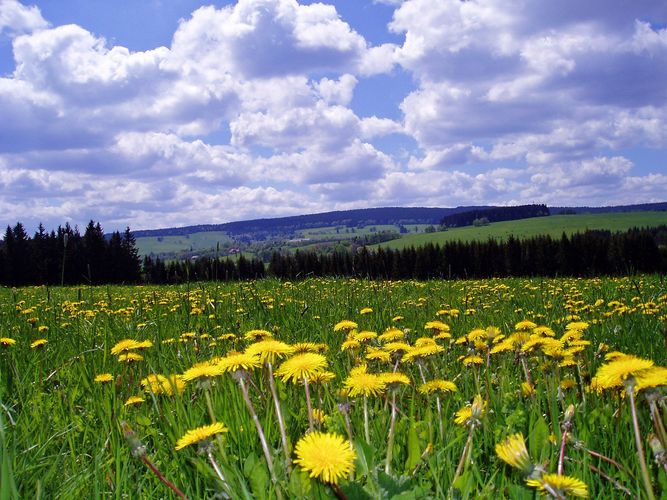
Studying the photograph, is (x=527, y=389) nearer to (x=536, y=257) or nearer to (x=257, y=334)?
(x=257, y=334)

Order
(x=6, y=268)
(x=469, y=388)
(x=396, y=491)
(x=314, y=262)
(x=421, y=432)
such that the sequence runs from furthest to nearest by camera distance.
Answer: (x=6, y=268) → (x=314, y=262) → (x=469, y=388) → (x=421, y=432) → (x=396, y=491)

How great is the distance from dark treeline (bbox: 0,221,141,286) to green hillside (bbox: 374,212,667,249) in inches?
3620

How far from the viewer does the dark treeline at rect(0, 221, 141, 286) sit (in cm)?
7406

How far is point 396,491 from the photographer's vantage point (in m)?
1.48

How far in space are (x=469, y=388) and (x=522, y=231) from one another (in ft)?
583

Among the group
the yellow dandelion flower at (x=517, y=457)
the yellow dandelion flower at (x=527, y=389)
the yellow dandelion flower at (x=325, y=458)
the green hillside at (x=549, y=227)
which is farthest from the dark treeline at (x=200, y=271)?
the green hillside at (x=549, y=227)

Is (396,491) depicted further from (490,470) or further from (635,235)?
(635,235)

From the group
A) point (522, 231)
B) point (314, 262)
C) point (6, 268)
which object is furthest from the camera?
point (522, 231)

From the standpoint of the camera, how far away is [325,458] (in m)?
1.19

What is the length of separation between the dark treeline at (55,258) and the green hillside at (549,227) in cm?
9194

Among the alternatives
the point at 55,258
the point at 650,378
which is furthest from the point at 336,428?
the point at 55,258

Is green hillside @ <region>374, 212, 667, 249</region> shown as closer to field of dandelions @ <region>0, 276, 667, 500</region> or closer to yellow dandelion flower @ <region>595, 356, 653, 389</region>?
field of dandelions @ <region>0, 276, 667, 500</region>

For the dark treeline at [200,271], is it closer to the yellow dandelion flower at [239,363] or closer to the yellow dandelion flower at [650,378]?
the yellow dandelion flower at [239,363]

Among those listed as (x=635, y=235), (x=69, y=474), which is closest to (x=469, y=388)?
(x=69, y=474)
